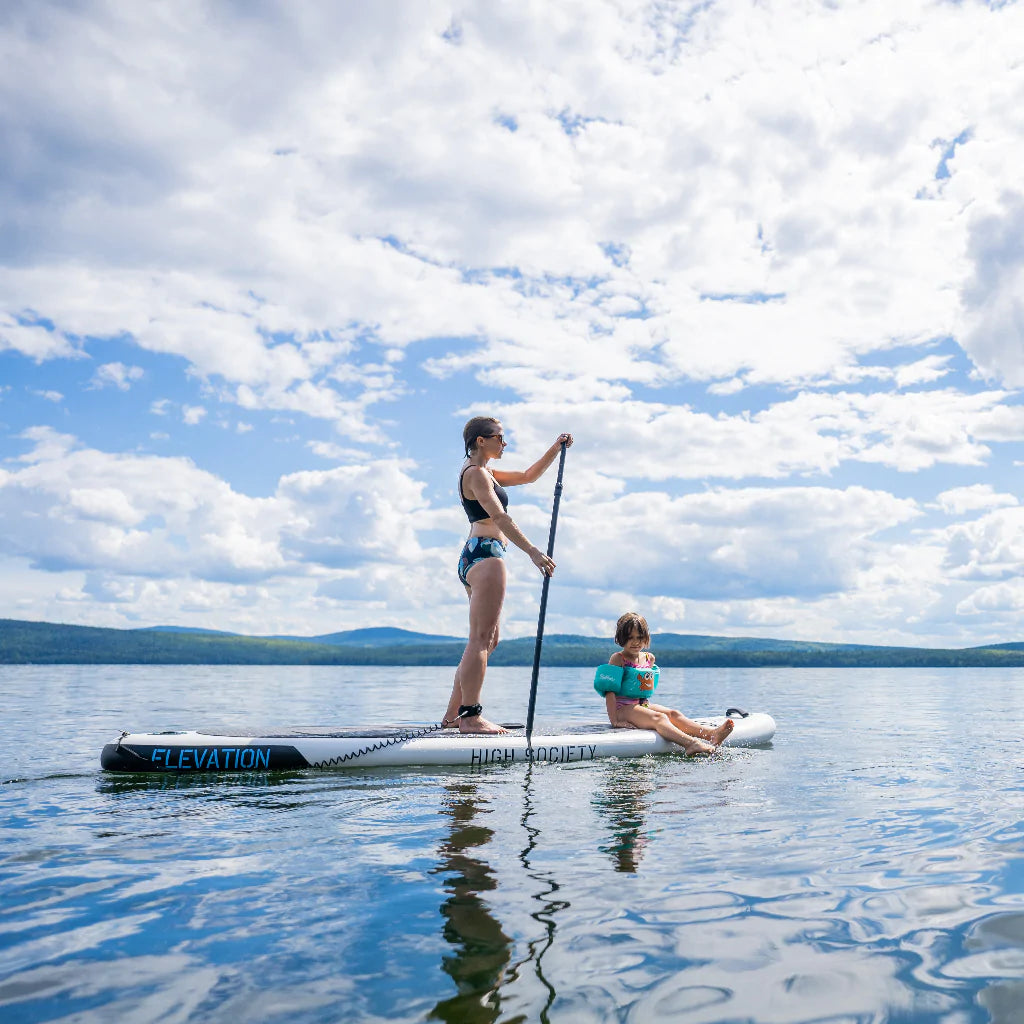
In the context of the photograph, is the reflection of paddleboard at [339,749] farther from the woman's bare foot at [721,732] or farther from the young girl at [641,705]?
the woman's bare foot at [721,732]

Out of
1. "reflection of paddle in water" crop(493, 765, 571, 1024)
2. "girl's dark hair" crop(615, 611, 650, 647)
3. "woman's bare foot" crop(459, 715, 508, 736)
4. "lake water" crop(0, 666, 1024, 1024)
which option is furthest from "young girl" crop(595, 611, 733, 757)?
"reflection of paddle in water" crop(493, 765, 571, 1024)

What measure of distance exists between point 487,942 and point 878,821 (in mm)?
4031

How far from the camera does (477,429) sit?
384 inches

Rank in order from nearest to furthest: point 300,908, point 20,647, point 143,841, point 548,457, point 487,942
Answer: point 487,942 → point 300,908 → point 143,841 → point 548,457 → point 20,647

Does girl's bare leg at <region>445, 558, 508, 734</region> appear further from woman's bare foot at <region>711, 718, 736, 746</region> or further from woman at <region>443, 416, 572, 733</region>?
woman's bare foot at <region>711, 718, 736, 746</region>

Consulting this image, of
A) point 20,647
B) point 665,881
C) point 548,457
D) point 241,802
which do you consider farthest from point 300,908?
point 20,647

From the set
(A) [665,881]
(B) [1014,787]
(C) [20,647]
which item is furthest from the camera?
(C) [20,647]

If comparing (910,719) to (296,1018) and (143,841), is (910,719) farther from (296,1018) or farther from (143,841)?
(296,1018)

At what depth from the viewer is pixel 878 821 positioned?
6.57 metres

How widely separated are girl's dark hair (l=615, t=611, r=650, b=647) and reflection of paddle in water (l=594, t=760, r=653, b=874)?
176 centimetres

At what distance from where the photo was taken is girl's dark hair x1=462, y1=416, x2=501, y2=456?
32.0 feet

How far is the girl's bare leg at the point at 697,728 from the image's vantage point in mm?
11328

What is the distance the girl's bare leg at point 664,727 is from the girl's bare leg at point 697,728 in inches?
2.3

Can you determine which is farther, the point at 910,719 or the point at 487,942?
the point at 910,719
